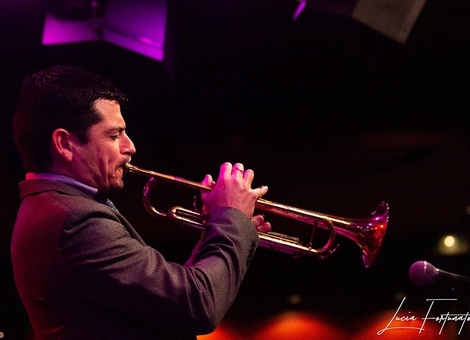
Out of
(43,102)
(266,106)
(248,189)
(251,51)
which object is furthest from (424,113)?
(43,102)

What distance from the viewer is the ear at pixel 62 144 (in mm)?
1960

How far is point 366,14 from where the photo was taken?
3252 mm

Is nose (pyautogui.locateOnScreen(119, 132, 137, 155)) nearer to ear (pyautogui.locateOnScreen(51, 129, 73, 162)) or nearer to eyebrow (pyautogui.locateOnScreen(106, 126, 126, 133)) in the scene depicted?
eyebrow (pyautogui.locateOnScreen(106, 126, 126, 133))

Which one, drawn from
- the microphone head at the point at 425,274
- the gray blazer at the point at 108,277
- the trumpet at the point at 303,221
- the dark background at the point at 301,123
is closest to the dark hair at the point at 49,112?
the gray blazer at the point at 108,277

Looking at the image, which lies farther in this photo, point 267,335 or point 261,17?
point 267,335

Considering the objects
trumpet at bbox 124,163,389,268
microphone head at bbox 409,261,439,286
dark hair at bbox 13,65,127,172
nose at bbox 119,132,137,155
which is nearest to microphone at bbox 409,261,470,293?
microphone head at bbox 409,261,439,286

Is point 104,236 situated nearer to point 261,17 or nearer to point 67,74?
point 67,74

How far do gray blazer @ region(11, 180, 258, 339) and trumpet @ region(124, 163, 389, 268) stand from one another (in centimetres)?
82

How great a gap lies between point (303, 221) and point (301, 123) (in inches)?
113

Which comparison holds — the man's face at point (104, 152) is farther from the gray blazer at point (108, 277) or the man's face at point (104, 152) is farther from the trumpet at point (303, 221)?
the trumpet at point (303, 221)

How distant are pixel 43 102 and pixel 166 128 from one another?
3624 mm

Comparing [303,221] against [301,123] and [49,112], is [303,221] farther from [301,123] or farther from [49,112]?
[301,123]

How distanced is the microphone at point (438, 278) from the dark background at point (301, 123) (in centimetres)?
163

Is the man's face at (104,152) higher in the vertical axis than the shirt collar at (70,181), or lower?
higher
